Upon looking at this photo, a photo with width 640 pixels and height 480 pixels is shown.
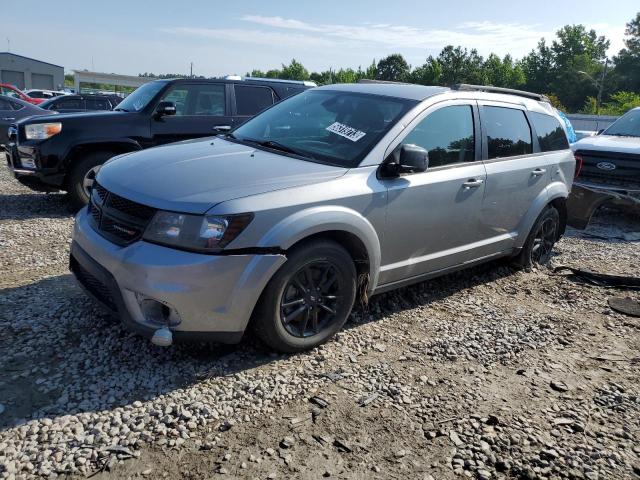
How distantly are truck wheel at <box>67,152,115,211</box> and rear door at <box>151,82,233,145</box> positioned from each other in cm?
86

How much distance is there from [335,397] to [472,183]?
223 cm

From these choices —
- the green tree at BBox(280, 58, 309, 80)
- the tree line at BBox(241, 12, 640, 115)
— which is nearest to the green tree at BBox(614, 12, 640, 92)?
the tree line at BBox(241, 12, 640, 115)

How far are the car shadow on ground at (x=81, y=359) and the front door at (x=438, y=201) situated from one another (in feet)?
2.23

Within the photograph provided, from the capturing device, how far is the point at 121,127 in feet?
23.1

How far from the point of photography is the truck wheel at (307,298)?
3291 mm

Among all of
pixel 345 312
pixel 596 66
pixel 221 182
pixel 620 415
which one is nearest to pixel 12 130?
pixel 221 182

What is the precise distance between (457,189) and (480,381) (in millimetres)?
1581

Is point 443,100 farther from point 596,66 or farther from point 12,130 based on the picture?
point 596,66

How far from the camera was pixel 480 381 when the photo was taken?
11.5 ft

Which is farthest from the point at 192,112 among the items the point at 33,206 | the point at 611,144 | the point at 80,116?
the point at 611,144

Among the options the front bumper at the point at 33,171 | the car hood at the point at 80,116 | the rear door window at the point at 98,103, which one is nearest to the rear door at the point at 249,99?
the car hood at the point at 80,116

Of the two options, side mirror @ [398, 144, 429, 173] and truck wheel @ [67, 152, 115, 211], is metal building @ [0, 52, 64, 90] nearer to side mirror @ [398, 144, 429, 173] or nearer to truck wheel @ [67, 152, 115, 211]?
truck wheel @ [67, 152, 115, 211]

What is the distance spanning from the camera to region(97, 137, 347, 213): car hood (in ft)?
Answer: 10.3

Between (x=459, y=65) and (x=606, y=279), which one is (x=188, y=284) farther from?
(x=459, y=65)
